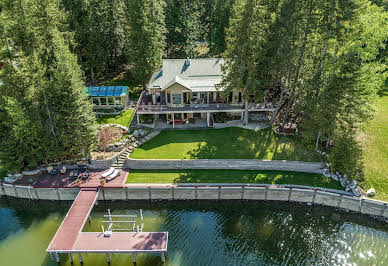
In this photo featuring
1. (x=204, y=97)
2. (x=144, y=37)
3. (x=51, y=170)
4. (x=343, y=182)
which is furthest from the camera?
(x=144, y=37)

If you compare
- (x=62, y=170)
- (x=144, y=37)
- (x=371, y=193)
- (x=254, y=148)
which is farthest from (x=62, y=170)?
(x=371, y=193)

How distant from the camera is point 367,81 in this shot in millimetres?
34312

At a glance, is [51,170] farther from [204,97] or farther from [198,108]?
[204,97]

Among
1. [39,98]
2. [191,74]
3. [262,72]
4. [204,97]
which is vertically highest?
[262,72]

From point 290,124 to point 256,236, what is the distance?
744 inches

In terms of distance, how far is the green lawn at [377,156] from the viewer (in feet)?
115

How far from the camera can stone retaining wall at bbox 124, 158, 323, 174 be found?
37.6 m

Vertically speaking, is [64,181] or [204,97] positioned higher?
[204,97]

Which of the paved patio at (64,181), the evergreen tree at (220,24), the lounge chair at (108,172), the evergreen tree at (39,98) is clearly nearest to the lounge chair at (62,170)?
the paved patio at (64,181)

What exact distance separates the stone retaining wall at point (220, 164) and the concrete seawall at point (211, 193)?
3.19m

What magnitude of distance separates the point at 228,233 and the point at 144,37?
111ft

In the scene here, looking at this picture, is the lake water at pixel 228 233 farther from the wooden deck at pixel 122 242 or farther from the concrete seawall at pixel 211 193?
the wooden deck at pixel 122 242

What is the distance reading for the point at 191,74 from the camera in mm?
48219

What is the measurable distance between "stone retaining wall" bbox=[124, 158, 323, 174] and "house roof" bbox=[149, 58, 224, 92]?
41.6 feet
